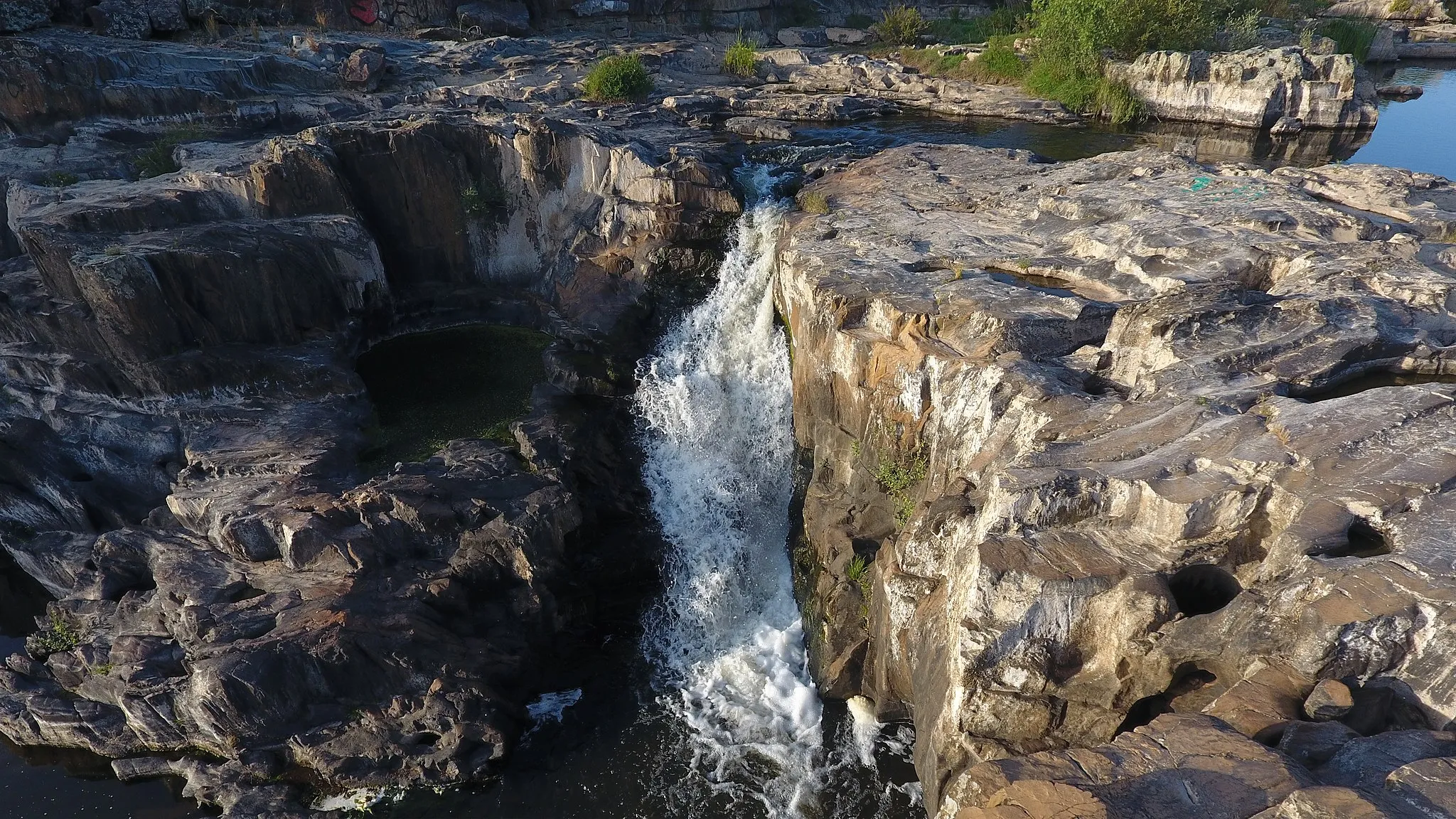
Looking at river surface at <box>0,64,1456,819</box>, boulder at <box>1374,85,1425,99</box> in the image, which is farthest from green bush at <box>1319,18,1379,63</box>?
river surface at <box>0,64,1456,819</box>

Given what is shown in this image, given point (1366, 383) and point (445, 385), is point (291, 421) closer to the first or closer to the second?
point (445, 385)

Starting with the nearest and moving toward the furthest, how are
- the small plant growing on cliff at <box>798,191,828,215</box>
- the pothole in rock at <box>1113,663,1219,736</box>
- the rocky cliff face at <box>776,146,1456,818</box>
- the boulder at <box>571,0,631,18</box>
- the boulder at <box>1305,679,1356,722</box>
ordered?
1. the boulder at <box>1305,679,1356,722</box>
2. the rocky cliff face at <box>776,146,1456,818</box>
3. the pothole in rock at <box>1113,663,1219,736</box>
4. the small plant growing on cliff at <box>798,191,828,215</box>
5. the boulder at <box>571,0,631,18</box>

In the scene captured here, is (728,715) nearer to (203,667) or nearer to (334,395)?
(203,667)

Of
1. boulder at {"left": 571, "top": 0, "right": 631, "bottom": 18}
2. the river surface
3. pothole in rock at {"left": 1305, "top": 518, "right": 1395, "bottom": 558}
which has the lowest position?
the river surface

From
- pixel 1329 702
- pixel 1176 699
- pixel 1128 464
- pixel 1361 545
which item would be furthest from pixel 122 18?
pixel 1329 702

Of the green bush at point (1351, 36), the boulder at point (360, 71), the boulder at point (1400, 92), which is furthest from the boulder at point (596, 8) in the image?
the boulder at point (1400, 92)

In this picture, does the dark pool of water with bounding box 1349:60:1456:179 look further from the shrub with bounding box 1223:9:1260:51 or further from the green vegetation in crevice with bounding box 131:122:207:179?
the green vegetation in crevice with bounding box 131:122:207:179

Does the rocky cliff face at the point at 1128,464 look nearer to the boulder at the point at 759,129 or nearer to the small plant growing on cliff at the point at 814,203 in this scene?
the small plant growing on cliff at the point at 814,203
